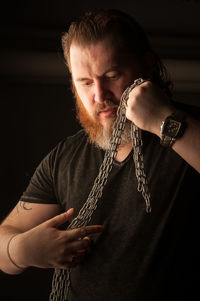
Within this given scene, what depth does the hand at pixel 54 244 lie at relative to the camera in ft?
2.74

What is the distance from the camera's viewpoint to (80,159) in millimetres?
1087

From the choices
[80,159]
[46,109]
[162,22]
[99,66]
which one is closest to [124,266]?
[80,159]

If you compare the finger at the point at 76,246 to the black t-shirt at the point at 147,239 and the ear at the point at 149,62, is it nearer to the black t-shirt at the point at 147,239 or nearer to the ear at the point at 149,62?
the black t-shirt at the point at 147,239

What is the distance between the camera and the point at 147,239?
0.91m

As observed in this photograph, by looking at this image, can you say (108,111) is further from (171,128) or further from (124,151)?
(171,128)

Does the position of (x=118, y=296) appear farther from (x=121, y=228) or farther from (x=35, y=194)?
(x=35, y=194)

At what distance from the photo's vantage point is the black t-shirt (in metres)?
0.89

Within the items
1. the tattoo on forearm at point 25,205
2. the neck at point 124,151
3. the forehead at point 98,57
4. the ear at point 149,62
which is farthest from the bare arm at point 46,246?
the ear at point 149,62

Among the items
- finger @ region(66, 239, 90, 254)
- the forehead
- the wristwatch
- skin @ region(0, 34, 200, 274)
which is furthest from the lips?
finger @ region(66, 239, 90, 254)

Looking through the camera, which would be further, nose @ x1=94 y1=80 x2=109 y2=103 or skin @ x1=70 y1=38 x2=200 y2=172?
nose @ x1=94 y1=80 x2=109 y2=103

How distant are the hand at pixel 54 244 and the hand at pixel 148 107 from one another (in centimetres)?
31

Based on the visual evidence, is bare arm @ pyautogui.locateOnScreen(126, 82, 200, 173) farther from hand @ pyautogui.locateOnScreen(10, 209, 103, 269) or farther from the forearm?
Result: the forearm

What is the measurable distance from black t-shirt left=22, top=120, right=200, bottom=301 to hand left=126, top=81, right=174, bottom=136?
235mm

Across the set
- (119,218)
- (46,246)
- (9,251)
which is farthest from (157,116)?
(9,251)
